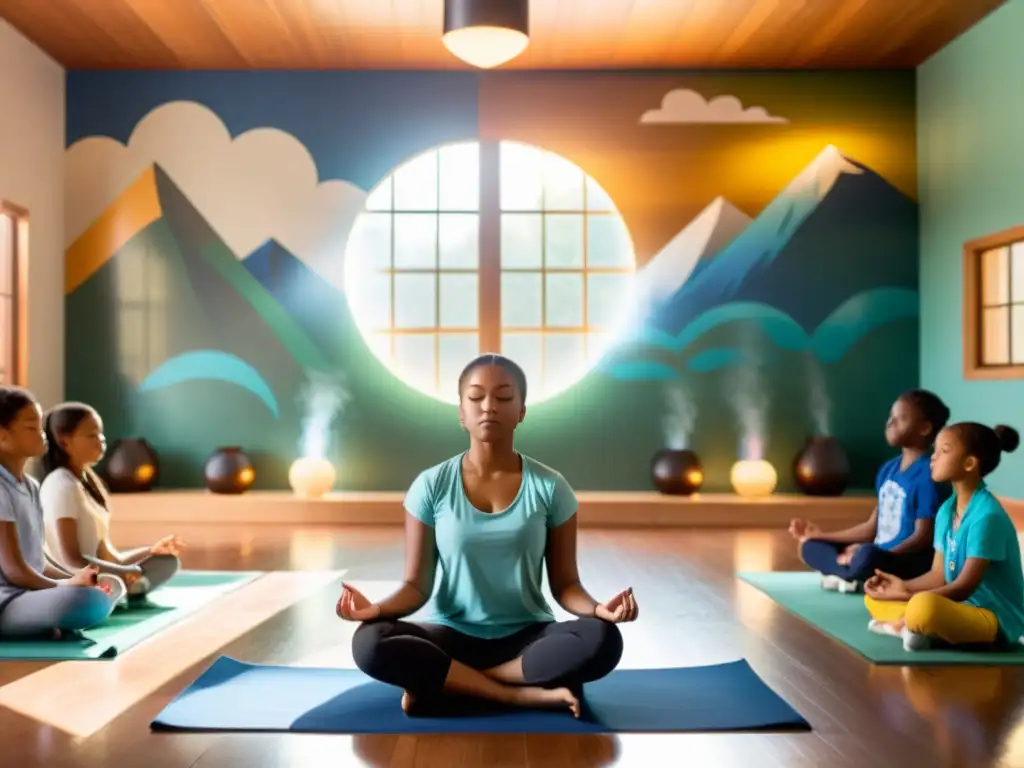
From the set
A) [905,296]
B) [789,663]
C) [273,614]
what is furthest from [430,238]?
[789,663]

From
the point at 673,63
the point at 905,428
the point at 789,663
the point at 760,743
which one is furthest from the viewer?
the point at 673,63

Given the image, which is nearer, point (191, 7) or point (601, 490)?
point (191, 7)

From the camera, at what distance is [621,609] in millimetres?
2209

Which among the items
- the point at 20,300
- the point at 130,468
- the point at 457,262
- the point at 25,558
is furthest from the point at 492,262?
the point at 25,558

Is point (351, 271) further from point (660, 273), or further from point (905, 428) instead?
point (905, 428)

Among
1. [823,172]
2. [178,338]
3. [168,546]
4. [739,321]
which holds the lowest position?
[168,546]

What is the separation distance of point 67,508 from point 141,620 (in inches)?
17.0

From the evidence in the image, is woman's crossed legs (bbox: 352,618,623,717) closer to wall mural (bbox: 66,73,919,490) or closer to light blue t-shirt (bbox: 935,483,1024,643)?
light blue t-shirt (bbox: 935,483,1024,643)

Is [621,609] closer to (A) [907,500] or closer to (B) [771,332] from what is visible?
(A) [907,500]

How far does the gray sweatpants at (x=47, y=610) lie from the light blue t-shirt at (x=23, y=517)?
0.03m

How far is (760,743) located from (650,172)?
5252mm

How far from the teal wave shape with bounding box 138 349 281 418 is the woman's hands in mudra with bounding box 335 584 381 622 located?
16.1 ft

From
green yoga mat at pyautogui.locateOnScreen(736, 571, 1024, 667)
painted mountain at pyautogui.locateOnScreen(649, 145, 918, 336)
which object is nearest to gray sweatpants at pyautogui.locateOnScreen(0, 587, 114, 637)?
green yoga mat at pyautogui.locateOnScreen(736, 571, 1024, 667)

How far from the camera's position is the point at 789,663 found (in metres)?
3.01
